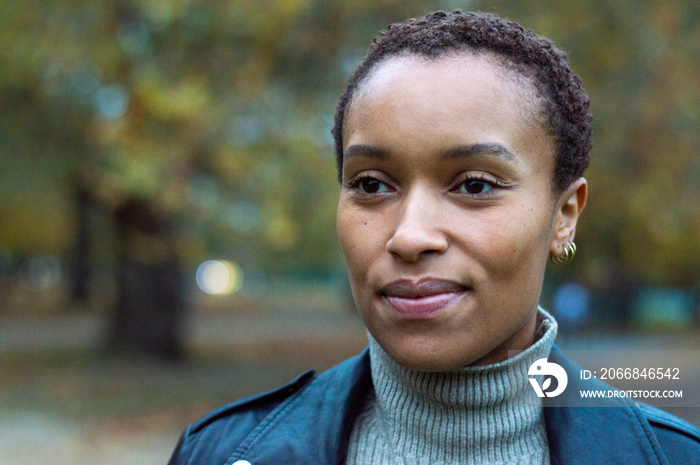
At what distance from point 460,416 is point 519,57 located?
94 cm

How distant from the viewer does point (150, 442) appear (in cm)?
867

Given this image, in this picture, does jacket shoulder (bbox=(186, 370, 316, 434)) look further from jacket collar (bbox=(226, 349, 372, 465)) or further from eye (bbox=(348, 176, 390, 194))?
eye (bbox=(348, 176, 390, 194))

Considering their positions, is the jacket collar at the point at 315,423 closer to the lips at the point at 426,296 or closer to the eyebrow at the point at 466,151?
the lips at the point at 426,296

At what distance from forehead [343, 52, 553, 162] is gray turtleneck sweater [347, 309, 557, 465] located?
0.59 meters

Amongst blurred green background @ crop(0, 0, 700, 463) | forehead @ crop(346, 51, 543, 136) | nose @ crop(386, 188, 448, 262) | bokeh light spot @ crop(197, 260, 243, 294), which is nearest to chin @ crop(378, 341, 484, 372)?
nose @ crop(386, 188, 448, 262)

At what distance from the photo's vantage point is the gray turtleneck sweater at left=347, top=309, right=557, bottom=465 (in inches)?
74.9

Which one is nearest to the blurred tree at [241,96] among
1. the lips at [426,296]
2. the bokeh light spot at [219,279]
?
the lips at [426,296]

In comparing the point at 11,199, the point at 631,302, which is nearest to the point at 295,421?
the point at 11,199

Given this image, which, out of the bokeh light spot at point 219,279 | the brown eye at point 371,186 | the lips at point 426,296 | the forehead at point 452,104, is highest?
the bokeh light spot at point 219,279

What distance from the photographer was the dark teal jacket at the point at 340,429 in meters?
1.88

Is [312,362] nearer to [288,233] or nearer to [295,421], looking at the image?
[288,233]

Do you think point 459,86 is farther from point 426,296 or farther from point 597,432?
point 597,432

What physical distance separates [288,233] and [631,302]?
2176cm

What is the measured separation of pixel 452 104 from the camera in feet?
5.80
